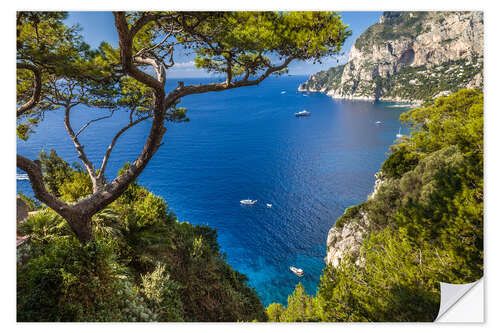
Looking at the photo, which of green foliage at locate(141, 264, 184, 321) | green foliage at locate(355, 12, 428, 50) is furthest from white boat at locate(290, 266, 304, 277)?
green foliage at locate(355, 12, 428, 50)

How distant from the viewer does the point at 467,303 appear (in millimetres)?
3244

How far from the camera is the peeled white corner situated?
124 inches

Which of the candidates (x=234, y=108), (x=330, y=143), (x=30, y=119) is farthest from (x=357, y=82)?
(x=30, y=119)

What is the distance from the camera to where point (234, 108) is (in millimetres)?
52625

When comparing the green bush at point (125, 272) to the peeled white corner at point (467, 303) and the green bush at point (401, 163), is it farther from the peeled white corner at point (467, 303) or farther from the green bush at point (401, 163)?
the green bush at point (401, 163)

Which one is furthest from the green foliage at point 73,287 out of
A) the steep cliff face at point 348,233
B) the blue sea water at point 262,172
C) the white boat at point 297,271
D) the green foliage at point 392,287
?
the white boat at point 297,271

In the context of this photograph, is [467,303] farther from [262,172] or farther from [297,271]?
[262,172]

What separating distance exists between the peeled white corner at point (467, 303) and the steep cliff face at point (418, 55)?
10.1 ft

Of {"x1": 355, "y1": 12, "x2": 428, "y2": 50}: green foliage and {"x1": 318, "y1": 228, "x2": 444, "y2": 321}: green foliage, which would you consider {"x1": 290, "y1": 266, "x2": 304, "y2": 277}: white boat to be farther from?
{"x1": 355, "y1": 12, "x2": 428, "y2": 50}: green foliage

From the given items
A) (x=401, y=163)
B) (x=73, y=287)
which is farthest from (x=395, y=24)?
(x=73, y=287)

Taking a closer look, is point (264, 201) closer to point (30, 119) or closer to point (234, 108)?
point (30, 119)

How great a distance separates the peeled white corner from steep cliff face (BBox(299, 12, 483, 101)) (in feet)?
10.1

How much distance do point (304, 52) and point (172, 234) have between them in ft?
14.3

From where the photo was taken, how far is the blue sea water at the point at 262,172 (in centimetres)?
1417
